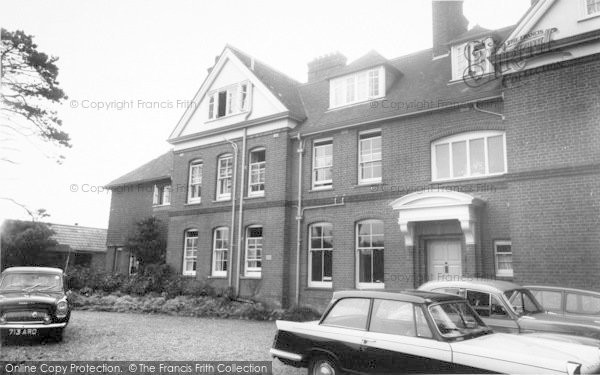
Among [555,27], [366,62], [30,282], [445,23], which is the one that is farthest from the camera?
[366,62]

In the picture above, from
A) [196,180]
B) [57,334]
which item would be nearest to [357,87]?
[196,180]

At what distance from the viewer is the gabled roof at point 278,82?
64.8ft

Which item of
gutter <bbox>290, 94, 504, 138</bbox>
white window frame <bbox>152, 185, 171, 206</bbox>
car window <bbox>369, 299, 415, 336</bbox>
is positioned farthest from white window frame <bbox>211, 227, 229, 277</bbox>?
car window <bbox>369, 299, 415, 336</bbox>

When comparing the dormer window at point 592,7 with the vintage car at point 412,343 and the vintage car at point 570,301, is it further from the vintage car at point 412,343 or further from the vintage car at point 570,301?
the vintage car at point 412,343

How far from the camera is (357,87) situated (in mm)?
18500

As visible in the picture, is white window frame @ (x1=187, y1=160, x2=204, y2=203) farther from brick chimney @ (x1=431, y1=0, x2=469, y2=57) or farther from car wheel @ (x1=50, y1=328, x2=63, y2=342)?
brick chimney @ (x1=431, y1=0, x2=469, y2=57)

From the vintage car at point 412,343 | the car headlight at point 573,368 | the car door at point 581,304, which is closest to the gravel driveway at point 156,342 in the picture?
the vintage car at point 412,343

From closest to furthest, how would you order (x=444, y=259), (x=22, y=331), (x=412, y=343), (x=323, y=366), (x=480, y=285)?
(x=412, y=343) < (x=323, y=366) < (x=480, y=285) < (x=22, y=331) < (x=444, y=259)

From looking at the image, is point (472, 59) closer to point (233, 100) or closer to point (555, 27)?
point (555, 27)

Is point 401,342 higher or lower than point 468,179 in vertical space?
lower

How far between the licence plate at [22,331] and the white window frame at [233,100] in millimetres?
12559

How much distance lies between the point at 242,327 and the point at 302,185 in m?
6.39

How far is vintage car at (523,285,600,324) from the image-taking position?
8.95 m

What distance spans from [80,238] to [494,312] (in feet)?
110
